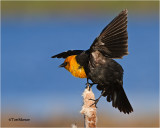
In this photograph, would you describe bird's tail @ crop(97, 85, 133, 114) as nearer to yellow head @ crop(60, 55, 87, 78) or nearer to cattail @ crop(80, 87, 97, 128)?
yellow head @ crop(60, 55, 87, 78)

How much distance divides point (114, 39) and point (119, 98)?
2.39 ft

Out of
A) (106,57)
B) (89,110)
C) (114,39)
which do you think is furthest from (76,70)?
(89,110)

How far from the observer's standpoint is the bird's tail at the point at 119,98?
2842 mm

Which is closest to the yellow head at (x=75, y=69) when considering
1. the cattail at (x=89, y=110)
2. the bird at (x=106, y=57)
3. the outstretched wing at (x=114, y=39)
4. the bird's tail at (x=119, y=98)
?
the bird at (x=106, y=57)

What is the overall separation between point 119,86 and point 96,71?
37 cm

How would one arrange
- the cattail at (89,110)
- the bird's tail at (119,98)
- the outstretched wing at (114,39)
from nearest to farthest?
the cattail at (89,110) → the outstretched wing at (114,39) → the bird's tail at (119,98)

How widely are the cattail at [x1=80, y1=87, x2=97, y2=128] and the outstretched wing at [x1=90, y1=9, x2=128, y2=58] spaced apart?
2.51 ft

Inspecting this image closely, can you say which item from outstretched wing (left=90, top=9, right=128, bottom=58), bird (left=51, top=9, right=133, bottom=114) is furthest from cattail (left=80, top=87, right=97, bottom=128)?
outstretched wing (left=90, top=9, right=128, bottom=58)

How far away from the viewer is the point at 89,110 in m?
1.83

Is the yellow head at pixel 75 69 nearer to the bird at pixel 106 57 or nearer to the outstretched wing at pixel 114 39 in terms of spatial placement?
the bird at pixel 106 57

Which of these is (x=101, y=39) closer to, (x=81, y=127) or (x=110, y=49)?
(x=110, y=49)

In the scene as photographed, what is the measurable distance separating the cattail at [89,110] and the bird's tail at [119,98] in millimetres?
866

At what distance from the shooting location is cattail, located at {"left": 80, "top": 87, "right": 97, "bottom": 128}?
1.70m

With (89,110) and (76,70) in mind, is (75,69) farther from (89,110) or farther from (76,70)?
(89,110)
